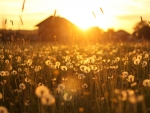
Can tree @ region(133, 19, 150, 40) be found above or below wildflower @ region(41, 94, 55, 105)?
above

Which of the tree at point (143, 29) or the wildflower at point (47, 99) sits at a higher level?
the tree at point (143, 29)

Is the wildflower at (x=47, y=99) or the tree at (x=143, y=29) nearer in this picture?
the wildflower at (x=47, y=99)

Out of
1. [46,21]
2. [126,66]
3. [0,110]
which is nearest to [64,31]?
[46,21]

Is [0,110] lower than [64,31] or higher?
lower

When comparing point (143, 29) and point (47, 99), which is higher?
point (143, 29)

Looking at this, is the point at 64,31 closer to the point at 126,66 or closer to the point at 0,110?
the point at 126,66

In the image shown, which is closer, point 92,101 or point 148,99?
point 148,99

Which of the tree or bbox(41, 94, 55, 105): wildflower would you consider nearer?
bbox(41, 94, 55, 105): wildflower

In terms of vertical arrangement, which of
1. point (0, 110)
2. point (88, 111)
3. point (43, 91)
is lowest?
point (88, 111)

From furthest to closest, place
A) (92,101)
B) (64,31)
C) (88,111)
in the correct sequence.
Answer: (64,31) → (92,101) → (88,111)

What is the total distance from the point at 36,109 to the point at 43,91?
137cm

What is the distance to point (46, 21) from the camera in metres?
42.6

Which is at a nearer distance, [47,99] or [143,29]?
[47,99]

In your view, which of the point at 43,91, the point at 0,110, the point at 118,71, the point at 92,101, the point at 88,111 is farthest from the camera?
the point at 118,71
